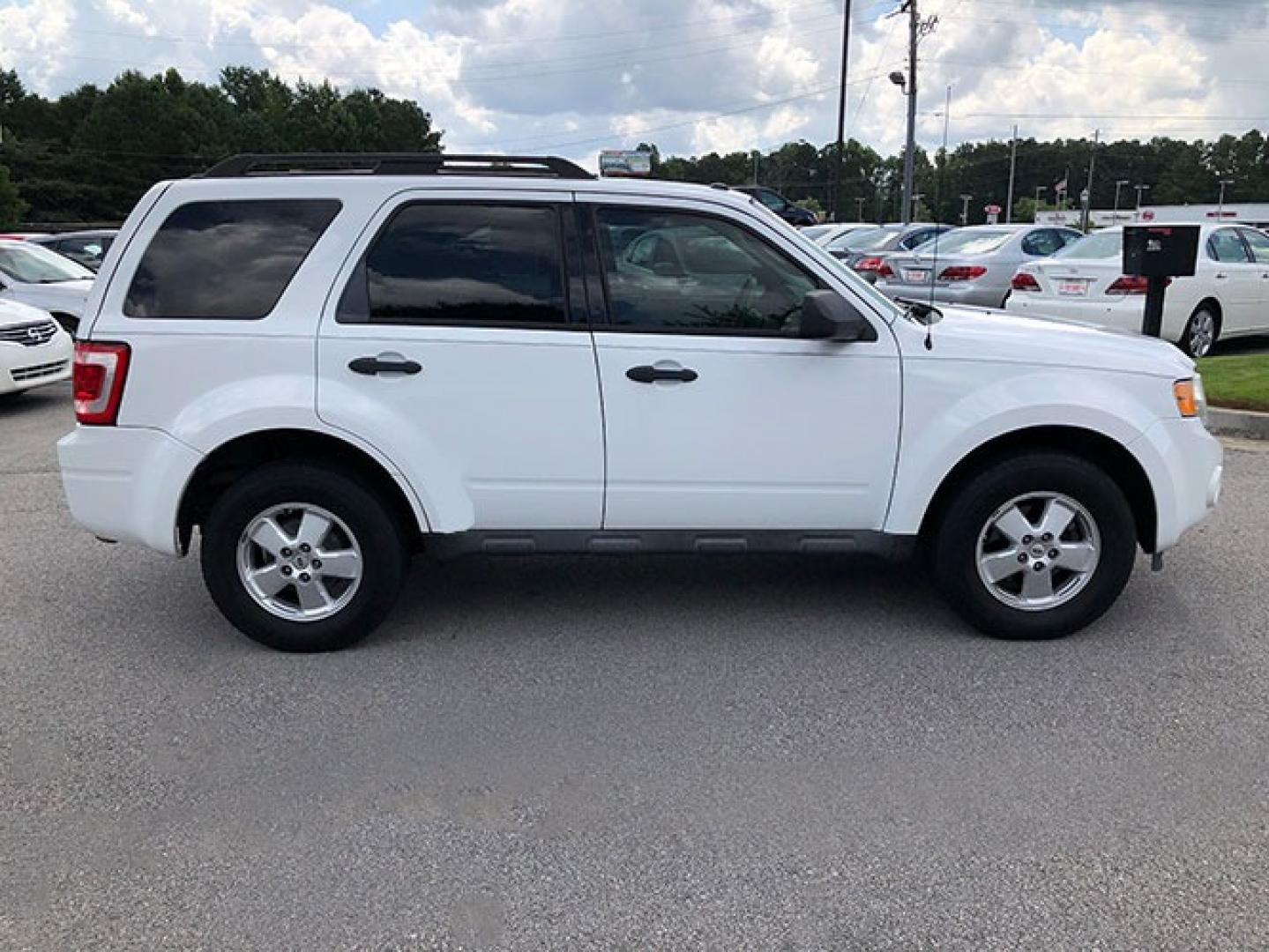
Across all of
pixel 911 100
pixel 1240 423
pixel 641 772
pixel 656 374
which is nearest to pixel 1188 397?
pixel 656 374

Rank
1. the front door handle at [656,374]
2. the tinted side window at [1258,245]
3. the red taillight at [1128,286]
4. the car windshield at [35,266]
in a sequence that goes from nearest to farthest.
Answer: the front door handle at [656,374], the red taillight at [1128,286], the tinted side window at [1258,245], the car windshield at [35,266]

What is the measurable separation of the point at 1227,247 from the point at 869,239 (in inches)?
372

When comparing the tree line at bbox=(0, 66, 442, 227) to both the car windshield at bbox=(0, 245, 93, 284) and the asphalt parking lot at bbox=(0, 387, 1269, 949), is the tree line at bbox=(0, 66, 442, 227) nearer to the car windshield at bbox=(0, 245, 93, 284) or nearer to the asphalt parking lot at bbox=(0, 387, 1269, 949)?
the car windshield at bbox=(0, 245, 93, 284)

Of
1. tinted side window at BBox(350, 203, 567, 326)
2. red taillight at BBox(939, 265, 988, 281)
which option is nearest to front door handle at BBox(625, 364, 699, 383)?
tinted side window at BBox(350, 203, 567, 326)

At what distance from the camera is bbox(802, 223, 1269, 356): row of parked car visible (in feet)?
36.3

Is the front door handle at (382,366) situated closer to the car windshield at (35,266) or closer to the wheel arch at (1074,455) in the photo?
the wheel arch at (1074,455)

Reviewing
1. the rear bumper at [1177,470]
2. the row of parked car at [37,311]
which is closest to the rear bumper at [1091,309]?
the rear bumper at [1177,470]

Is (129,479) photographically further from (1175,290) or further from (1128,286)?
(1175,290)

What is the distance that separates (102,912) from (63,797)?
70 cm

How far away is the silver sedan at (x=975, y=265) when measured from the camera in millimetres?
13141

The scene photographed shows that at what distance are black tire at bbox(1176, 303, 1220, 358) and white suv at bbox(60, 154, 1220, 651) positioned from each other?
831 cm

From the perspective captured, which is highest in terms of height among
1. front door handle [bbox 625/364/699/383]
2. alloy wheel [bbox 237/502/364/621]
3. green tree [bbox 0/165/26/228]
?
green tree [bbox 0/165/26/228]

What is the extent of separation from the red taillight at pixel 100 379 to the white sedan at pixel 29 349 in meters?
6.68

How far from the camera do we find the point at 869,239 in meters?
20.9
